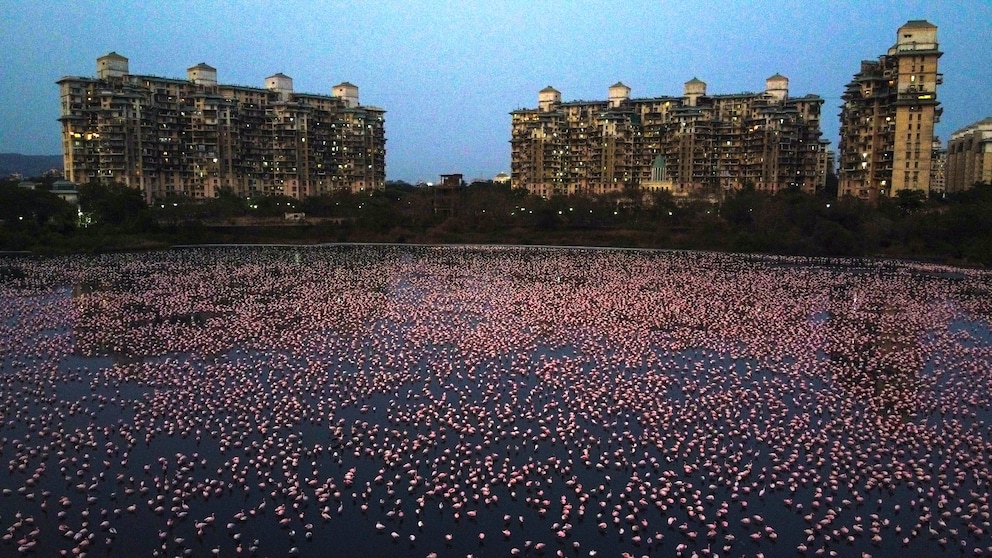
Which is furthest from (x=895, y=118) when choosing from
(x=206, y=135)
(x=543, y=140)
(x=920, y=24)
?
(x=206, y=135)

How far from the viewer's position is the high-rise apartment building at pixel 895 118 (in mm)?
69000

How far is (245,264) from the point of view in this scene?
4744cm

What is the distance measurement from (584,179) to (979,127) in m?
57.9

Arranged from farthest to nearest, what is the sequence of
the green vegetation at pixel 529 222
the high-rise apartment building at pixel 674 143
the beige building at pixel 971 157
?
the high-rise apartment building at pixel 674 143, the beige building at pixel 971 157, the green vegetation at pixel 529 222

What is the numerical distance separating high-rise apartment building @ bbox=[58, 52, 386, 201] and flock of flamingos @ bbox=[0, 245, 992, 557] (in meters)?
68.7

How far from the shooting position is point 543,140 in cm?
11606

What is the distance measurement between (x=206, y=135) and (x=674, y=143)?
68.6m

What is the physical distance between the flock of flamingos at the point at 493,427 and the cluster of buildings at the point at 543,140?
192ft

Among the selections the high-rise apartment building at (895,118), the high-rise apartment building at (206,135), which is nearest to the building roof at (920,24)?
the high-rise apartment building at (895,118)

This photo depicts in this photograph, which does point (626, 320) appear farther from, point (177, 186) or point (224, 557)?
point (177, 186)

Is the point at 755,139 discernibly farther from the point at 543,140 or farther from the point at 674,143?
the point at 543,140

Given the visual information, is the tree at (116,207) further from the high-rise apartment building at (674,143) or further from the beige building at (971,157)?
the beige building at (971,157)

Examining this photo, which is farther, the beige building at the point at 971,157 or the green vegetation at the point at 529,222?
the beige building at the point at 971,157

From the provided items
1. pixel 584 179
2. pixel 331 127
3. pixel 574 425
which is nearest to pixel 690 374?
pixel 574 425
